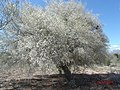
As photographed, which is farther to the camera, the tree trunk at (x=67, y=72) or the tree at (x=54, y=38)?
the tree trunk at (x=67, y=72)

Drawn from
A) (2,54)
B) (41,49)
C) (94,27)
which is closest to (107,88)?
(41,49)

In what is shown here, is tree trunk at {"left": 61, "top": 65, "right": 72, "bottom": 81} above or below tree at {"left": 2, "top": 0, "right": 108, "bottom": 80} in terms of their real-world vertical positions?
below

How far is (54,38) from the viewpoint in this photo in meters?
15.0

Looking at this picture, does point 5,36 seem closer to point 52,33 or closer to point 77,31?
point 52,33

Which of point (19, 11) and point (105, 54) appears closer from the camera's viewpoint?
point (19, 11)

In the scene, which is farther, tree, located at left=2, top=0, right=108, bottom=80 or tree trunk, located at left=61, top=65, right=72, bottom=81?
tree trunk, located at left=61, top=65, right=72, bottom=81

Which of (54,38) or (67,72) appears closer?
(54,38)

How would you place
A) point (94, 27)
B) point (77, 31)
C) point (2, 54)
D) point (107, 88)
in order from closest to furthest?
1. point (107, 88)
2. point (77, 31)
3. point (2, 54)
4. point (94, 27)

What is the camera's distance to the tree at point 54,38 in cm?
1474

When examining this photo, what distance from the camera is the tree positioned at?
14.7 metres

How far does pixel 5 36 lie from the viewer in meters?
16.4

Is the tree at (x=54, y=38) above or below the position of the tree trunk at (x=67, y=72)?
above

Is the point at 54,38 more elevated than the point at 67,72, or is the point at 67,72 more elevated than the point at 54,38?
the point at 54,38

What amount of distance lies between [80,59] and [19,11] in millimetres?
4896
